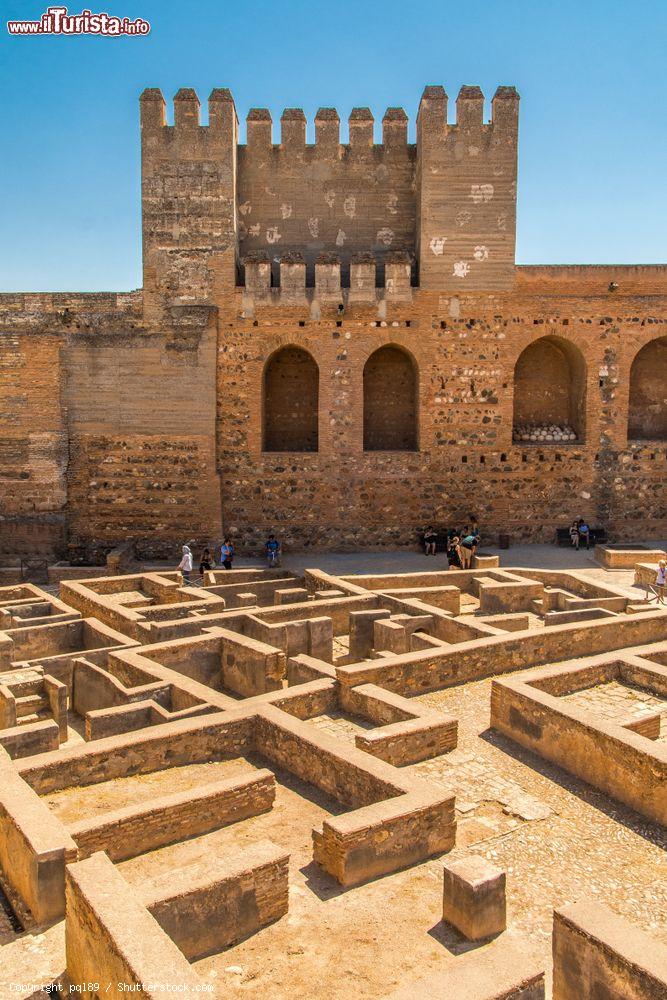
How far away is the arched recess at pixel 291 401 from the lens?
17.8 metres

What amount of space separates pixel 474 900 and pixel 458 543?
10.5 meters

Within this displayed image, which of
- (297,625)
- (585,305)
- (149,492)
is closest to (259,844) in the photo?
(297,625)

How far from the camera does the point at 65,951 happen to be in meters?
4.75

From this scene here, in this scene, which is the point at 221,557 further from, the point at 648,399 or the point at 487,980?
the point at 487,980

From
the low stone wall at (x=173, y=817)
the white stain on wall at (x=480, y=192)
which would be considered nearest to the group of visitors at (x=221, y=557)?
the low stone wall at (x=173, y=817)

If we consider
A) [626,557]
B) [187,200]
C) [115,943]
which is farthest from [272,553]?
[115,943]

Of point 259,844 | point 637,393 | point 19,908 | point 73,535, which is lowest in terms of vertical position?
point 19,908

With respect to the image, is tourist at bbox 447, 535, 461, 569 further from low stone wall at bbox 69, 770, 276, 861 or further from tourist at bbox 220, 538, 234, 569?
low stone wall at bbox 69, 770, 276, 861

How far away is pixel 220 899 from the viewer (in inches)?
186

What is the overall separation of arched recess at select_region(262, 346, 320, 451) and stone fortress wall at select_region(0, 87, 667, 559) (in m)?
0.42

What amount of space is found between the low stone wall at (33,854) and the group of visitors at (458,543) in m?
9.93

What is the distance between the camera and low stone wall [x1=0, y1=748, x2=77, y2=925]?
5.01m

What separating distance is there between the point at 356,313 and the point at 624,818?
1197 centimetres

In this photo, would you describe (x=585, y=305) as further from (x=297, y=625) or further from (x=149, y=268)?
(x=297, y=625)
